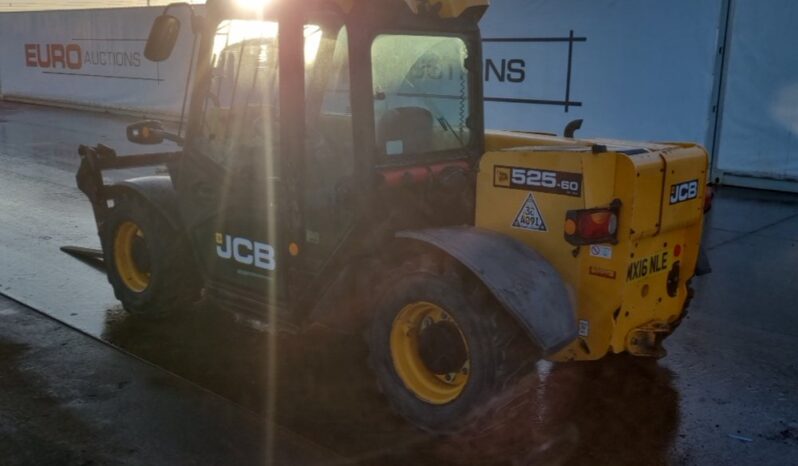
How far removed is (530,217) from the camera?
4137 millimetres

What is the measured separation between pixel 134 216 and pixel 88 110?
18362 mm

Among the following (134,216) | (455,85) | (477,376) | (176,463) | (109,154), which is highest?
(455,85)

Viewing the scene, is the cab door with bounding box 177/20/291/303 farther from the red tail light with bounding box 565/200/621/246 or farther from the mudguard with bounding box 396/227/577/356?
the red tail light with bounding box 565/200/621/246

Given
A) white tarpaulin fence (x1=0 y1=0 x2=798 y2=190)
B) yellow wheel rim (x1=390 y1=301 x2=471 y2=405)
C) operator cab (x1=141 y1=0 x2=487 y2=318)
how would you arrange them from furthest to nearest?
1. white tarpaulin fence (x1=0 y1=0 x2=798 y2=190)
2. operator cab (x1=141 y1=0 x2=487 y2=318)
3. yellow wheel rim (x1=390 y1=301 x2=471 y2=405)

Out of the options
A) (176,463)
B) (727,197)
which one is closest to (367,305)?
(176,463)

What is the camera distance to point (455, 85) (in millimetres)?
4832

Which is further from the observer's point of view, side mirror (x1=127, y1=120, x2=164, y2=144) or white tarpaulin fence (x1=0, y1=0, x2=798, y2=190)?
white tarpaulin fence (x1=0, y1=0, x2=798, y2=190)

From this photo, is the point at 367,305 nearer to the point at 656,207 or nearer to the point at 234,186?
the point at 234,186

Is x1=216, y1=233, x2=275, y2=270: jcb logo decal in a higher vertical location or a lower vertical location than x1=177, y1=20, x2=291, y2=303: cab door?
lower

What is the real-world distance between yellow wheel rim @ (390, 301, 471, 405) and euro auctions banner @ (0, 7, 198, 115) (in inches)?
637

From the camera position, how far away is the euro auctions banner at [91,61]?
19.8m

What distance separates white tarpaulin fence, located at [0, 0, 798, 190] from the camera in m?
11.0

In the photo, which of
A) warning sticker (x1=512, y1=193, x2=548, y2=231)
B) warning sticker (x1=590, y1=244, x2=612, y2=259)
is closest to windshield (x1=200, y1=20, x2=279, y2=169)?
warning sticker (x1=512, y1=193, x2=548, y2=231)

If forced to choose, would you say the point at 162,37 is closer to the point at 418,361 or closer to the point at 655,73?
the point at 418,361
